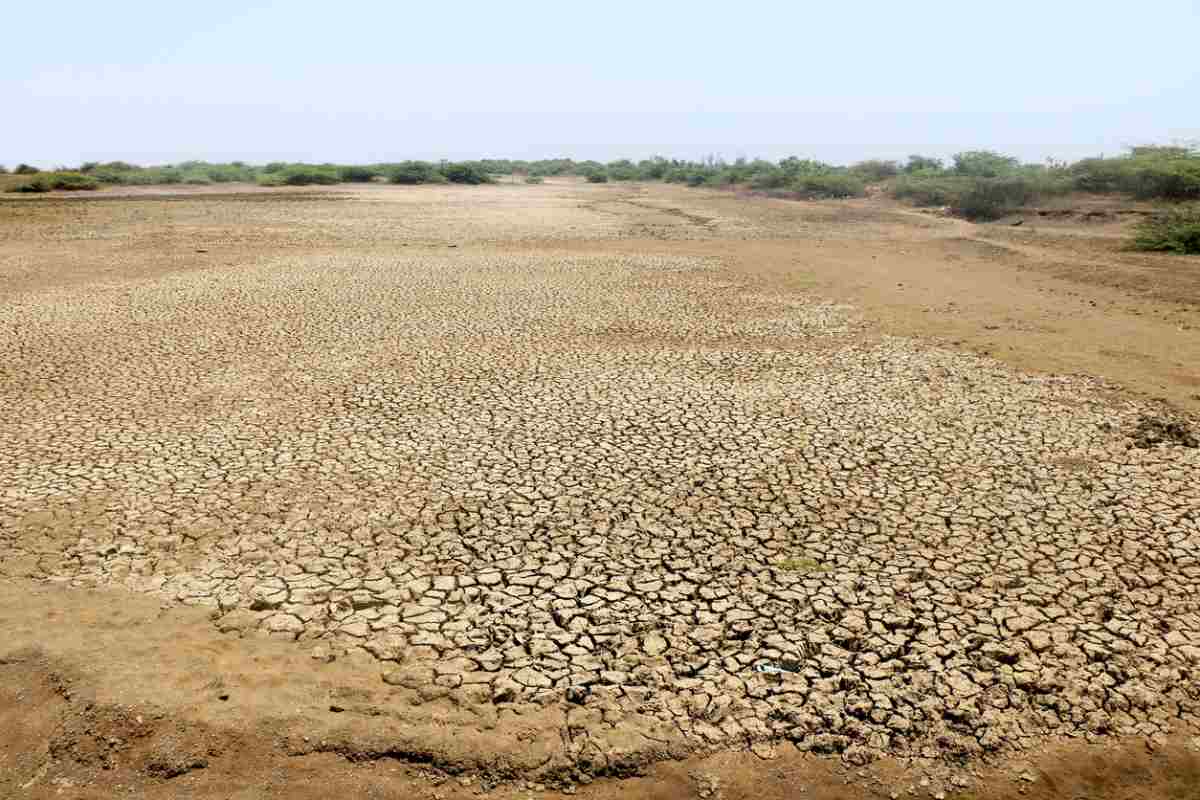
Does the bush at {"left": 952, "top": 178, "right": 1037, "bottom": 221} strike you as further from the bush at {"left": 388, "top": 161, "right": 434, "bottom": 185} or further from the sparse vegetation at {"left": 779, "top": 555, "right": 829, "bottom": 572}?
the bush at {"left": 388, "top": 161, "right": 434, "bottom": 185}

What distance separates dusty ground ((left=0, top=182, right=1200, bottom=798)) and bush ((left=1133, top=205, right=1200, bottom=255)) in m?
6.36

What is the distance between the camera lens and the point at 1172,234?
15422mm

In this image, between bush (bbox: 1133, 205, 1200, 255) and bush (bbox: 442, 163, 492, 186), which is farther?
bush (bbox: 442, 163, 492, 186)

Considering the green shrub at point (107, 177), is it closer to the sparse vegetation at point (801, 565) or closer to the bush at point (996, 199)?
the bush at point (996, 199)

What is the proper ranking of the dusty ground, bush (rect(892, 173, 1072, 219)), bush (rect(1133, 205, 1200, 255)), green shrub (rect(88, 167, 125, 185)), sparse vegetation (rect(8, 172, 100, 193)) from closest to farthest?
the dusty ground < bush (rect(1133, 205, 1200, 255)) < bush (rect(892, 173, 1072, 219)) < sparse vegetation (rect(8, 172, 100, 193)) < green shrub (rect(88, 167, 125, 185))

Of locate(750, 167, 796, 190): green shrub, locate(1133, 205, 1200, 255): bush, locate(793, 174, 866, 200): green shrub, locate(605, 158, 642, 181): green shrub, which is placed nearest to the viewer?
locate(1133, 205, 1200, 255): bush

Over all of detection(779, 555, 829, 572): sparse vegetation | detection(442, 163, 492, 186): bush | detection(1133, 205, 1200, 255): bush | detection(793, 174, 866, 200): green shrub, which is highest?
detection(442, 163, 492, 186): bush

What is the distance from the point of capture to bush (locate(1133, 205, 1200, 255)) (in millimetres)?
15125

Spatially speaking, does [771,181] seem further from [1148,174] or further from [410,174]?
[1148,174]

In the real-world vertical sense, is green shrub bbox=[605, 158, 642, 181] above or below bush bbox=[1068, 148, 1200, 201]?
above

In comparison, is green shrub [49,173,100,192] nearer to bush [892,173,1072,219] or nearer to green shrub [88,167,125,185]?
green shrub [88,167,125,185]

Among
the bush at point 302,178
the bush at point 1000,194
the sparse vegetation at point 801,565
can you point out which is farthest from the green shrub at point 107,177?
the sparse vegetation at point 801,565

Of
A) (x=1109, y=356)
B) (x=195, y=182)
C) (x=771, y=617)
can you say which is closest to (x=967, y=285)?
(x=1109, y=356)

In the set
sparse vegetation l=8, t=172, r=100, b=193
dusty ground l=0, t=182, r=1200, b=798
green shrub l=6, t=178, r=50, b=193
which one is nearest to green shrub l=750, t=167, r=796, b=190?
sparse vegetation l=8, t=172, r=100, b=193
